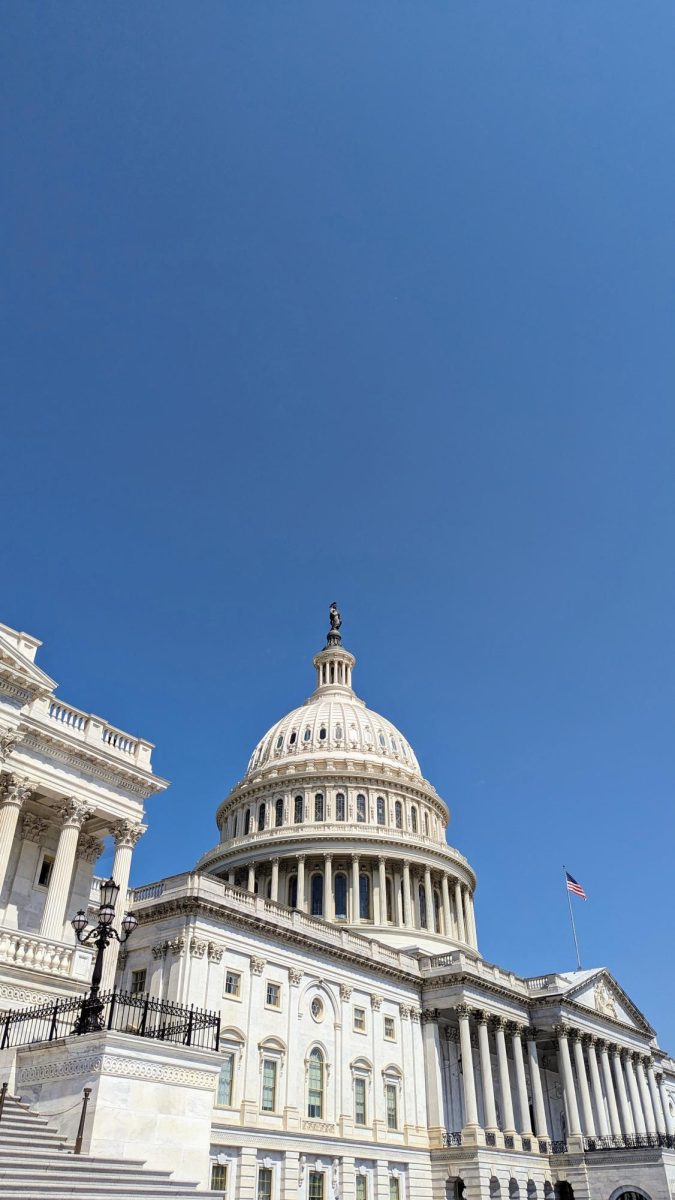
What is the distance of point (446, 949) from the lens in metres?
75.5

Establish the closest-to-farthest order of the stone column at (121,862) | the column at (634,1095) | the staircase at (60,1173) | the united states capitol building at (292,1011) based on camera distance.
→ the staircase at (60,1173)
the united states capitol building at (292,1011)
the stone column at (121,862)
the column at (634,1095)

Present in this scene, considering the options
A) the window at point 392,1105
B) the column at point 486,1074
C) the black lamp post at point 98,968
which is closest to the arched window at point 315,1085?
the window at point 392,1105

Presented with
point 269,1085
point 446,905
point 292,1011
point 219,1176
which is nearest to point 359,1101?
point 292,1011

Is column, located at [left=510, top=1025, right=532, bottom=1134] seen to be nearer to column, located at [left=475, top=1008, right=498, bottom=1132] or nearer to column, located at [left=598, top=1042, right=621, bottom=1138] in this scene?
column, located at [left=475, top=1008, right=498, bottom=1132]

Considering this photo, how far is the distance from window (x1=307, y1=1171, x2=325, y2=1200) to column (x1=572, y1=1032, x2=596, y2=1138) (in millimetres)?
25857

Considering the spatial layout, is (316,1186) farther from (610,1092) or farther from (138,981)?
(610,1092)

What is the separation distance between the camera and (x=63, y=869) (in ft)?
108

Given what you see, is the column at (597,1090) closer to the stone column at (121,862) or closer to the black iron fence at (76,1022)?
the stone column at (121,862)

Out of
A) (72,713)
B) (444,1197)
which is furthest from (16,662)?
(444,1197)

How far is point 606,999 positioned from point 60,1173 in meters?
65.2

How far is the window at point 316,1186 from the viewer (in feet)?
145

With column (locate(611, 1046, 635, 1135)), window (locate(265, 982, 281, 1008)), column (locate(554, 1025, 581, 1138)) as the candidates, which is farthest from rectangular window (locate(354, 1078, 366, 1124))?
column (locate(611, 1046, 635, 1135))

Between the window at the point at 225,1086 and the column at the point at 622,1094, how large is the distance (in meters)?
40.4

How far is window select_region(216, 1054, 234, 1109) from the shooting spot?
41062 mm
